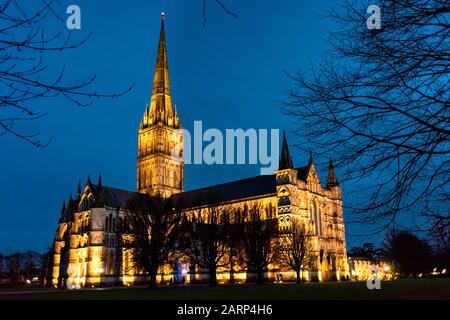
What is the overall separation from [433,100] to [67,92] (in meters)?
5.09

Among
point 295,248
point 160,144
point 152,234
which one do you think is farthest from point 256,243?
point 160,144

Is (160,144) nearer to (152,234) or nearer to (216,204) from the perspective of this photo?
(216,204)

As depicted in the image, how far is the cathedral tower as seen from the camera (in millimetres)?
101688

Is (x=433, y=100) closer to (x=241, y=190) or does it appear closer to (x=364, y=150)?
(x=364, y=150)

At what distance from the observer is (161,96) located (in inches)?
4252

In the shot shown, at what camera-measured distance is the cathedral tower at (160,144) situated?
102 m

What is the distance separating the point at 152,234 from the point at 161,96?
6333 cm

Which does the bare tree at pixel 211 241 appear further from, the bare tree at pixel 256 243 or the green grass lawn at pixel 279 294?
the green grass lawn at pixel 279 294

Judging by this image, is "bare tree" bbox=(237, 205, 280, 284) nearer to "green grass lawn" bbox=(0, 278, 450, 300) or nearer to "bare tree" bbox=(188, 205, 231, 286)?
"bare tree" bbox=(188, 205, 231, 286)

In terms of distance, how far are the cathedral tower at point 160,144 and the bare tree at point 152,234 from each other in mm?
45476

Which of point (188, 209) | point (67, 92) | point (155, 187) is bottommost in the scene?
point (67, 92)

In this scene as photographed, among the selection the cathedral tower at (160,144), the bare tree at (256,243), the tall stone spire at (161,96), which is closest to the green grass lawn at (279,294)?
the bare tree at (256,243)
